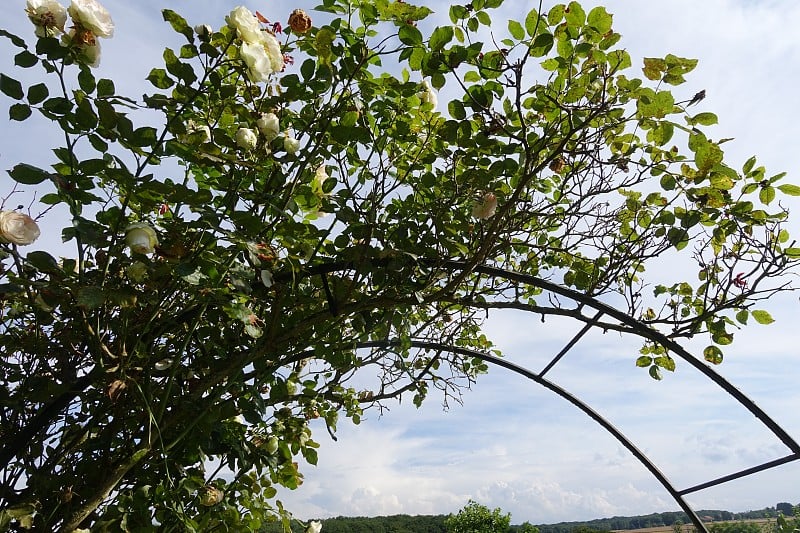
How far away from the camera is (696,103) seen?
1.18 metres

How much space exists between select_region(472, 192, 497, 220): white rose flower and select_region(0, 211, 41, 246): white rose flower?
0.94 meters

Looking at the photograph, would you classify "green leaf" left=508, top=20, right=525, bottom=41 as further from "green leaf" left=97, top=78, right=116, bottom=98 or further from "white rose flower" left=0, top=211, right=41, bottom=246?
"white rose flower" left=0, top=211, right=41, bottom=246

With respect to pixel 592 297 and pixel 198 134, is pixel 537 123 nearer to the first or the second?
pixel 592 297

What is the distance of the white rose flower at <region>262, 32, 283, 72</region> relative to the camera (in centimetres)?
121

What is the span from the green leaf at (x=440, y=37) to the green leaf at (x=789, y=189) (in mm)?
818

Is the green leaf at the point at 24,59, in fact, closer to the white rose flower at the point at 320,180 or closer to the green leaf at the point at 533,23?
the white rose flower at the point at 320,180

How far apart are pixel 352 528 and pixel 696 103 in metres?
6.12

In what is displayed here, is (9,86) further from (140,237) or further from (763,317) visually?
(763,317)

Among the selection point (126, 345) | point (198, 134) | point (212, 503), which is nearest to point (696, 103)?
point (198, 134)

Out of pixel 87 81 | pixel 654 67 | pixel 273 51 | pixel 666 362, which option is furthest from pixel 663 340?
pixel 87 81

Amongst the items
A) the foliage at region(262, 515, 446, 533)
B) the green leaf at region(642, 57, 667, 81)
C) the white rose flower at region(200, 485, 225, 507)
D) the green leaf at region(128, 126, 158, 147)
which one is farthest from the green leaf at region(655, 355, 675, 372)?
the foliage at region(262, 515, 446, 533)

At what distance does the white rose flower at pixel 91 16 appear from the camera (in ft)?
3.56

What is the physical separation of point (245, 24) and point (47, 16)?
0.36 metres

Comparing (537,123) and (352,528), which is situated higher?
(537,123)
